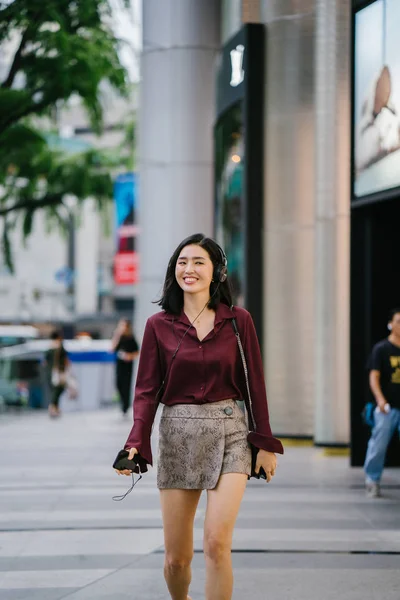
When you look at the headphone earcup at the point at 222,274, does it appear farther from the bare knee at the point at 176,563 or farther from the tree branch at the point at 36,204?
the tree branch at the point at 36,204

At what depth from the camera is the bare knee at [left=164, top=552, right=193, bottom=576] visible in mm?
5031

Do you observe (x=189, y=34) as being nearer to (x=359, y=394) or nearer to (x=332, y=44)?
(x=332, y=44)

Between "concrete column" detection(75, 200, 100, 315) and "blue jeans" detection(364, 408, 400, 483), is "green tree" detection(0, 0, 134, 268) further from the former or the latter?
"concrete column" detection(75, 200, 100, 315)

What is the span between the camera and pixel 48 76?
22656 mm

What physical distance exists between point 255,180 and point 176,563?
1049 cm

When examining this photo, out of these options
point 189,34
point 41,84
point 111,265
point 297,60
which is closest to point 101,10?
point 41,84

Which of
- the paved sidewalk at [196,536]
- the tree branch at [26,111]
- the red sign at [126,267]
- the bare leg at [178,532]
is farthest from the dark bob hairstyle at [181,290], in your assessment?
the red sign at [126,267]

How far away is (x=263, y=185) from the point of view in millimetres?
15180

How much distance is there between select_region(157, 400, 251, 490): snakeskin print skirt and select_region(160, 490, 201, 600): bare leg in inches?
2.1

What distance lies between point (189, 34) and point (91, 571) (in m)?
14.5

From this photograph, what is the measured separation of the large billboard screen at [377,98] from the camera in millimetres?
10945

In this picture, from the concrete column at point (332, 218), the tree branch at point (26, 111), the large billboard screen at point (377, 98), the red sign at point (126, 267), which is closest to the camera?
the large billboard screen at point (377, 98)

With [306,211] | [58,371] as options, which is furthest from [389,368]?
[58,371]

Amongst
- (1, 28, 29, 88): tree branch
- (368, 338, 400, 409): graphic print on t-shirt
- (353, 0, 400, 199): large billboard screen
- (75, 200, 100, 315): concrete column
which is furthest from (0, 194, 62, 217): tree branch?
(75, 200, 100, 315): concrete column
